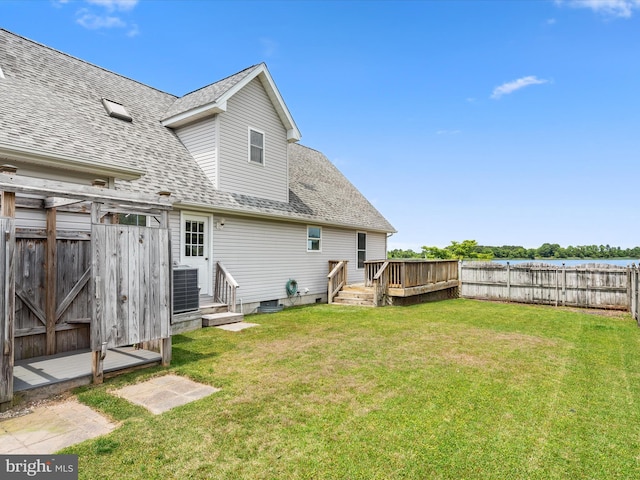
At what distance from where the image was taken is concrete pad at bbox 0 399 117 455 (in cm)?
275

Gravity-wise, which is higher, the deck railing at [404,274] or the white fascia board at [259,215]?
the white fascia board at [259,215]

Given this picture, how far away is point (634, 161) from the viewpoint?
15500 millimetres

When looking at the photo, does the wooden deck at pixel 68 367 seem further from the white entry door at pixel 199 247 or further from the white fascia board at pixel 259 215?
the white fascia board at pixel 259 215

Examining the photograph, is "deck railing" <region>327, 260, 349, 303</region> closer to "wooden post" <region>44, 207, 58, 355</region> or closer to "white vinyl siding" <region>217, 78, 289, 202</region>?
"white vinyl siding" <region>217, 78, 289, 202</region>

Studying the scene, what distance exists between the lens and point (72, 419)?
3.28 meters

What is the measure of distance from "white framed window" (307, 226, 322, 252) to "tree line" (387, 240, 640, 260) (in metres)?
13.5

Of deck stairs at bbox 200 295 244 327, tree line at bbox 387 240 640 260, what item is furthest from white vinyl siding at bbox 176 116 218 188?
tree line at bbox 387 240 640 260

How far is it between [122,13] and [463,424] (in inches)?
502

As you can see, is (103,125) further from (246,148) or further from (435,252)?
(435,252)

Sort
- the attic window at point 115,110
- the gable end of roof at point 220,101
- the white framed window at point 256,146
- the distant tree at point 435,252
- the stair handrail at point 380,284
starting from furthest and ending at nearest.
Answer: the distant tree at point 435,252, the stair handrail at point 380,284, the white framed window at point 256,146, the gable end of roof at point 220,101, the attic window at point 115,110

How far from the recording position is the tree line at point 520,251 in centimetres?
1872

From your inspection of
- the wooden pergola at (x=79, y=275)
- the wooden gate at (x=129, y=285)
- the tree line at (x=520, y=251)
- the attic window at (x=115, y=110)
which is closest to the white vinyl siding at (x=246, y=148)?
the attic window at (x=115, y=110)

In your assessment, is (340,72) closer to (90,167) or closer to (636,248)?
(90,167)

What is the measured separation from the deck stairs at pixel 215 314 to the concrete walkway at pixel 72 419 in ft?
11.9
